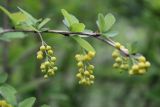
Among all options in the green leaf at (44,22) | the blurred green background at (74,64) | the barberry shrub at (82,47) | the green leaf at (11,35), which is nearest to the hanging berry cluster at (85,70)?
the barberry shrub at (82,47)

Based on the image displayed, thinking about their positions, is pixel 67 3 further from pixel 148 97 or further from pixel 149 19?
pixel 148 97

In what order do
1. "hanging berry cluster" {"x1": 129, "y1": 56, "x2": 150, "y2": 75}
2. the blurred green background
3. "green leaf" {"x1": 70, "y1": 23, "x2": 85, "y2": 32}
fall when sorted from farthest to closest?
the blurred green background
"green leaf" {"x1": 70, "y1": 23, "x2": 85, "y2": 32}
"hanging berry cluster" {"x1": 129, "y1": 56, "x2": 150, "y2": 75}

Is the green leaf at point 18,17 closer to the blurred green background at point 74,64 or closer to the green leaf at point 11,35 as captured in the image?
the green leaf at point 11,35

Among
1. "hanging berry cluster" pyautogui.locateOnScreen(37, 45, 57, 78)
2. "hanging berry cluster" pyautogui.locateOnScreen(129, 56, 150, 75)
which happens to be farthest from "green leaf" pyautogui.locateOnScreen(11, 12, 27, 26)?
"hanging berry cluster" pyautogui.locateOnScreen(129, 56, 150, 75)

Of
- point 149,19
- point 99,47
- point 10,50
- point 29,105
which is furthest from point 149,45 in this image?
point 29,105

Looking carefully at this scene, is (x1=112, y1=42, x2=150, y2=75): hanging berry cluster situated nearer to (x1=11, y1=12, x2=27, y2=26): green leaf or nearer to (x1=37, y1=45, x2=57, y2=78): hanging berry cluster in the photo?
(x1=37, y1=45, x2=57, y2=78): hanging berry cluster

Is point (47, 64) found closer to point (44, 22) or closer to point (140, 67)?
point (44, 22)
